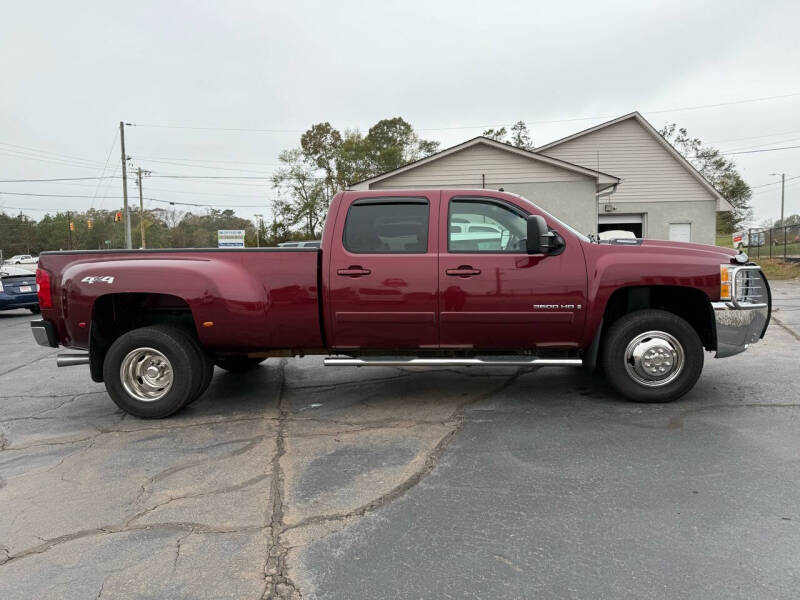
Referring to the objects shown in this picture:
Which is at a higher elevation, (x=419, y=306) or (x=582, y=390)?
(x=419, y=306)

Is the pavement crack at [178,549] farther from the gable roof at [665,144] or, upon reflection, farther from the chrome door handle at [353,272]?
the gable roof at [665,144]

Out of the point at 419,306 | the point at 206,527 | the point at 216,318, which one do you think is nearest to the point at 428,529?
the point at 206,527

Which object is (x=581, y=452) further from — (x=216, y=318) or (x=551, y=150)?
(x=551, y=150)

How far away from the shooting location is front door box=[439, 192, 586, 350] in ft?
15.5

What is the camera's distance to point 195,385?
16.3 feet

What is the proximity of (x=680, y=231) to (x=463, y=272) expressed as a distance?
786 inches

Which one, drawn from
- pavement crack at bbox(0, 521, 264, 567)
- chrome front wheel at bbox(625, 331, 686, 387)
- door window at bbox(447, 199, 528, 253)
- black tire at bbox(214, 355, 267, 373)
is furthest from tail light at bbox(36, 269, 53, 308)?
chrome front wheel at bbox(625, 331, 686, 387)

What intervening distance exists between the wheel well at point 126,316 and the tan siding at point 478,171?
1366 cm

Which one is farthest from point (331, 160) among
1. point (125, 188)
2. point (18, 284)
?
point (18, 284)

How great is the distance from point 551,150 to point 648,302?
1832 centimetres

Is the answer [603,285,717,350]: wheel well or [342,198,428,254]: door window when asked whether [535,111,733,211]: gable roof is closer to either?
[603,285,717,350]: wheel well

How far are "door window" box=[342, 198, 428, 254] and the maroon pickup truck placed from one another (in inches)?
0.5

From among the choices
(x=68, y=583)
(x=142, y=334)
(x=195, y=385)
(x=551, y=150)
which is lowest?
(x=68, y=583)

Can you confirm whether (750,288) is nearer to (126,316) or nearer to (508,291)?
(508,291)
